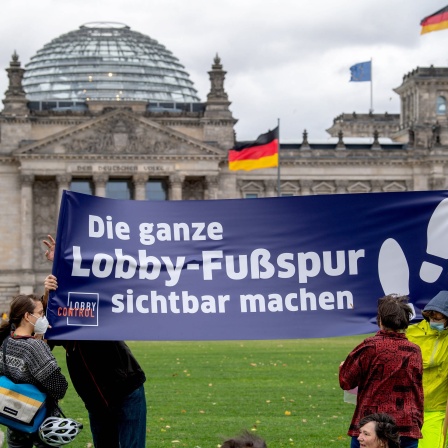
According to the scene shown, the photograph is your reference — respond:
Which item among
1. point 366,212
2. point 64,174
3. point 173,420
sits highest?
point 64,174

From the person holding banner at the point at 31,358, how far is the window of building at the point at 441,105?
91.7 metres

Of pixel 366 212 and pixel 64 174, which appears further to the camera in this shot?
pixel 64 174

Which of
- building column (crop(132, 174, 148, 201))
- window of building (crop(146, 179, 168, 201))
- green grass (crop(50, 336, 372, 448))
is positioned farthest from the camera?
window of building (crop(146, 179, 168, 201))

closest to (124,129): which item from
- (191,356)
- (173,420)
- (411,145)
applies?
(411,145)

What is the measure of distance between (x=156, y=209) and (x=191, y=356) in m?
27.2

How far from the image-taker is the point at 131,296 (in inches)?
458

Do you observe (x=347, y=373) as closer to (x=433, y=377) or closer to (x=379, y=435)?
(x=433, y=377)

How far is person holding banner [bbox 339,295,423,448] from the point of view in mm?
11031

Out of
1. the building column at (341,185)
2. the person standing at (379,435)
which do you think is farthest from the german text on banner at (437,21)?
the building column at (341,185)

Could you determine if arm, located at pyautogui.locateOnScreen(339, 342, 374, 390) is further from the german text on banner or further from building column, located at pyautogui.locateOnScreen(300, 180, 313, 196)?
building column, located at pyautogui.locateOnScreen(300, 180, 313, 196)

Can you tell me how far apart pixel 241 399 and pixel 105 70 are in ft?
276

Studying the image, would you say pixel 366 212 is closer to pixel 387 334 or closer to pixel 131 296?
pixel 387 334

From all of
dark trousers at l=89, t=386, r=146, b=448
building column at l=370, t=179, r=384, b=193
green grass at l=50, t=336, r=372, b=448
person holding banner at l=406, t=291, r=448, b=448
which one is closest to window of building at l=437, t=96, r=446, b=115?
building column at l=370, t=179, r=384, b=193

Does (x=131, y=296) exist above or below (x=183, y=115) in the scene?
below
